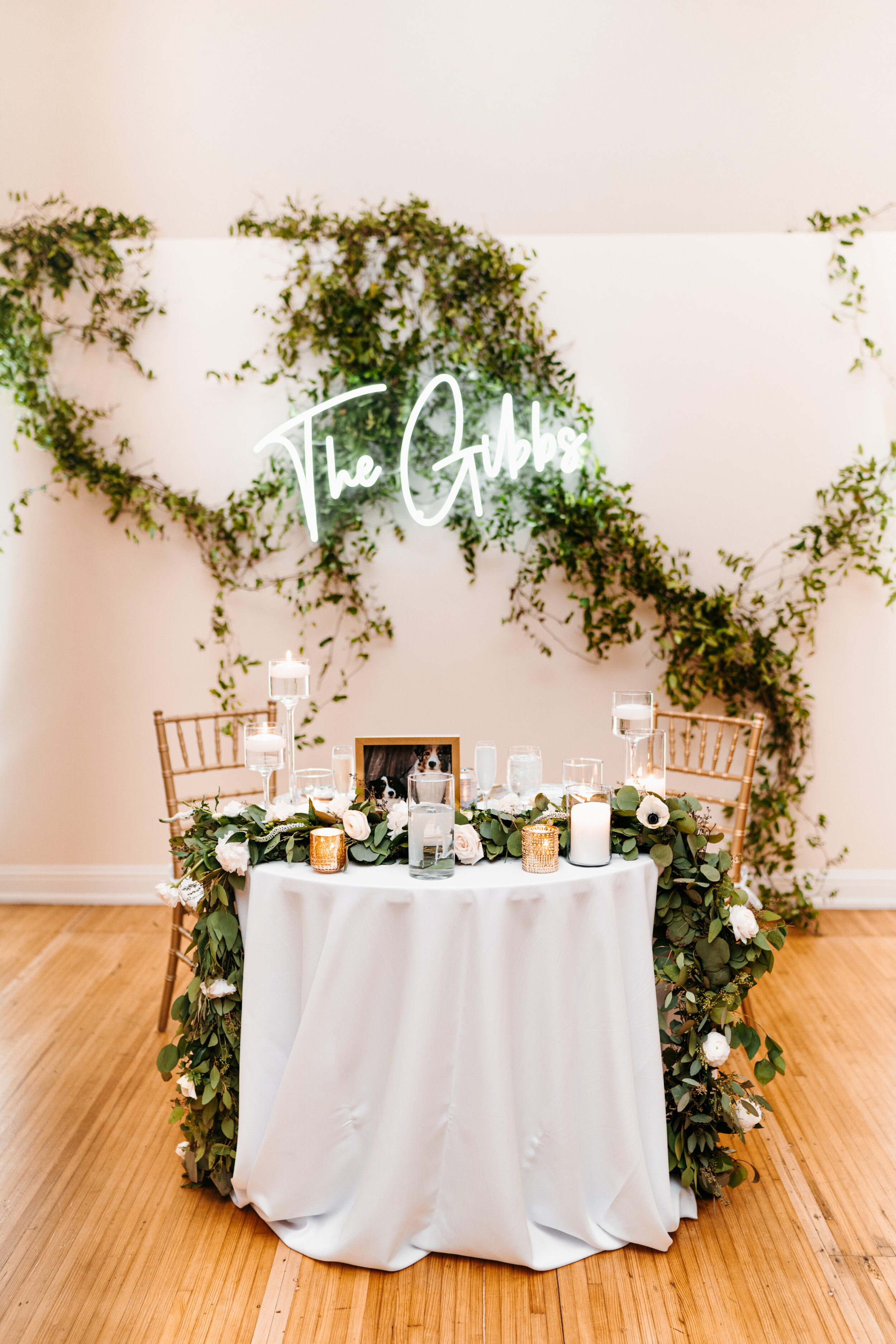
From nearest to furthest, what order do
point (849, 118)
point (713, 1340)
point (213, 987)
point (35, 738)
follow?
point (713, 1340)
point (213, 987)
point (849, 118)
point (35, 738)

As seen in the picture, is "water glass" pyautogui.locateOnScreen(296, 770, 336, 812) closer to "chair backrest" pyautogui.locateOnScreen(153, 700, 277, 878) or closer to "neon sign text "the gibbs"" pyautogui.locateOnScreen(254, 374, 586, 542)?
"chair backrest" pyautogui.locateOnScreen(153, 700, 277, 878)

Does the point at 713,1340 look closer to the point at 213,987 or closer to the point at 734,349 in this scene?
the point at 213,987

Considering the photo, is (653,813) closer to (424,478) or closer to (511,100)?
(424,478)

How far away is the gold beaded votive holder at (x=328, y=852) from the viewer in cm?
174

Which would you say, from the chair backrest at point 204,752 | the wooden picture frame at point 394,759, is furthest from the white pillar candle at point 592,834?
the chair backrest at point 204,752

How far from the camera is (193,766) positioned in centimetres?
361

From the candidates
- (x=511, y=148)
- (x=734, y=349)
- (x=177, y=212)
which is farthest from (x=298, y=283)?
(x=734, y=349)

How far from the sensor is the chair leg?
2510 mm

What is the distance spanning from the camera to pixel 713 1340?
156 centimetres

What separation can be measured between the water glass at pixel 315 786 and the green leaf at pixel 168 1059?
0.58m

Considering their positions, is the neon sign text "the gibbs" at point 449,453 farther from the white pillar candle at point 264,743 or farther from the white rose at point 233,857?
the white rose at point 233,857

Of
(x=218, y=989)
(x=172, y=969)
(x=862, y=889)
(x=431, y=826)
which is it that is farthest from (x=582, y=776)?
(x=862, y=889)

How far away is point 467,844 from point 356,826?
0.22 m

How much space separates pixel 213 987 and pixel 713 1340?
1.11 m
